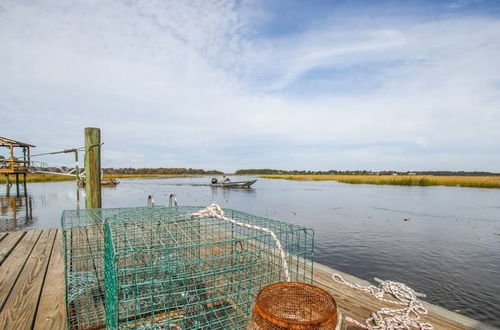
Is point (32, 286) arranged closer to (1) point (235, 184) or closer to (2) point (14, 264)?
(2) point (14, 264)

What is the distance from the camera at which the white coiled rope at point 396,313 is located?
3225 mm

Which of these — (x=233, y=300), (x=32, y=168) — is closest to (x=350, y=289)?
(x=233, y=300)

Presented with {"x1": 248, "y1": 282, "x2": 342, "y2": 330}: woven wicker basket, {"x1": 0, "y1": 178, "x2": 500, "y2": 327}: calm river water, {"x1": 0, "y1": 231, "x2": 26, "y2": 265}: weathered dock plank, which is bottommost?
{"x1": 0, "y1": 178, "x2": 500, "y2": 327}: calm river water

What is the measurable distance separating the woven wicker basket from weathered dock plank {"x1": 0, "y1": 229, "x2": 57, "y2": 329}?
2.87m

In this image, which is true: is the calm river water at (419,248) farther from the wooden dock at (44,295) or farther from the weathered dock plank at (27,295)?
the weathered dock plank at (27,295)

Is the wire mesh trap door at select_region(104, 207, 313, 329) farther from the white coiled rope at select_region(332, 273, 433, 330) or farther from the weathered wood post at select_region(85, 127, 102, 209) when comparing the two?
the weathered wood post at select_region(85, 127, 102, 209)

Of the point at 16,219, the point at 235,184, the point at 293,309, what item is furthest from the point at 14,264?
the point at 235,184

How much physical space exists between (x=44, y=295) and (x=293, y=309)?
3.55m

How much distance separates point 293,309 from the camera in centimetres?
167

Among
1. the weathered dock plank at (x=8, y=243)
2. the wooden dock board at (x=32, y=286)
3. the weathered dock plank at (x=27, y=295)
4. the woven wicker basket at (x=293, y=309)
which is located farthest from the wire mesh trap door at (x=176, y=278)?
the weathered dock plank at (x=8, y=243)

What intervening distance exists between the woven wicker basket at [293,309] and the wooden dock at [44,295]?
6.70 feet

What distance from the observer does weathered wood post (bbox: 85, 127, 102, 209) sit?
571 centimetres

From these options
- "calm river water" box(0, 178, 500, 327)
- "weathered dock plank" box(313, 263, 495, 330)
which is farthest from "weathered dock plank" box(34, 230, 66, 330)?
"calm river water" box(0, 178, 500, 327)

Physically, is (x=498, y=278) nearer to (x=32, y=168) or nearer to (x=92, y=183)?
(x=92, y=183)
